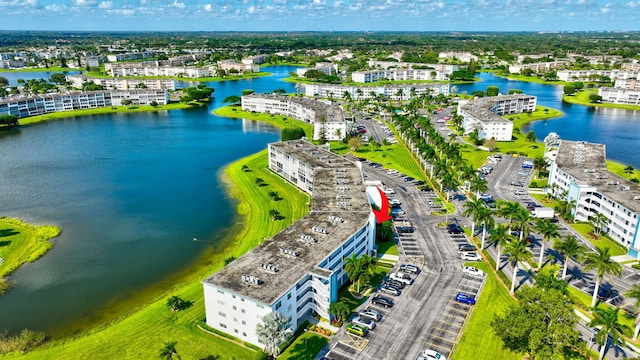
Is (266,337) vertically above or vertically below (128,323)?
above

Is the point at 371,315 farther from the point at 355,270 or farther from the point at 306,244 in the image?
the point at 306,244

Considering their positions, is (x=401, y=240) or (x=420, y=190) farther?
(x=420, y=190)

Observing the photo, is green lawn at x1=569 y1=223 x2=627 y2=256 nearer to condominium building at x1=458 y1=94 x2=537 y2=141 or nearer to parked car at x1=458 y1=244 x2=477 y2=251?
parked car at x1=458 y1=244 x2=477 y2=251

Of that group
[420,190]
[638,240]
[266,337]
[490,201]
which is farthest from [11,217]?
[638,240]

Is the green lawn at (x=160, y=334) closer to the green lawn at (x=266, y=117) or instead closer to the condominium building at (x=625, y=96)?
Answer: the green lawn at (x=266, y=117)

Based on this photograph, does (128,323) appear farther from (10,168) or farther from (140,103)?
(140,103)

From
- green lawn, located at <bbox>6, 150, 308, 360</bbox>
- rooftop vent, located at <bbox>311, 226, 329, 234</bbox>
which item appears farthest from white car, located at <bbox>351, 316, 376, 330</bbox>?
rooftop vent, located at <bbox>311, 226, 329, 234</bbox>

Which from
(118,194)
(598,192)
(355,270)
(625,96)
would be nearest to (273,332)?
(355,270)
